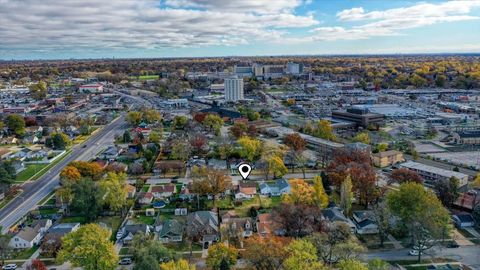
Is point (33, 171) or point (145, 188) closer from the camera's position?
point (145, 188)

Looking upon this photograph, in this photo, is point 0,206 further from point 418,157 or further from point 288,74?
point 288,74

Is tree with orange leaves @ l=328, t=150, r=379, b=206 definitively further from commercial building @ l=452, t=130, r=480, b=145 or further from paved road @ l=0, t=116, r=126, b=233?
paved road @ l=0, t=116, r=126, b=233

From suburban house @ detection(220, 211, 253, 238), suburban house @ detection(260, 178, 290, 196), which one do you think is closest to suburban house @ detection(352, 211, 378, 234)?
suburban house @ detection(220, 211, 253, 238)

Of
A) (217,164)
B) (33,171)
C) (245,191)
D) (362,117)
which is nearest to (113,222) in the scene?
(245,191)

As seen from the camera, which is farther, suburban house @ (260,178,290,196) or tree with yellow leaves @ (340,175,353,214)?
suburban house @ (260,178,290,196)

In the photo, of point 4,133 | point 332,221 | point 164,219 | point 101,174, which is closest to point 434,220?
point 332,221

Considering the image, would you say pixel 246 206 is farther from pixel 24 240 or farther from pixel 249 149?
pixel 24 240

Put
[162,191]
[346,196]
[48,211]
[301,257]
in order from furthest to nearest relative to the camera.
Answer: [162,191] < [48,211] < [346,196] < [301,257]
